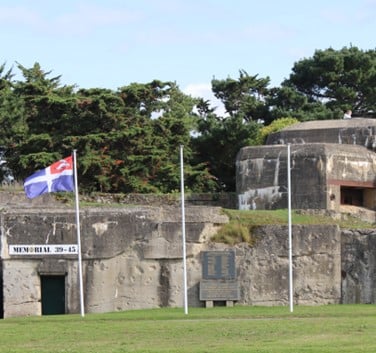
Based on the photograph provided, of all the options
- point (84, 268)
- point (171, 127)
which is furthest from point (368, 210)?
point (171, 127)

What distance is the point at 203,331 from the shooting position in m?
23.6

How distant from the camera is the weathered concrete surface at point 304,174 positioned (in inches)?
1469

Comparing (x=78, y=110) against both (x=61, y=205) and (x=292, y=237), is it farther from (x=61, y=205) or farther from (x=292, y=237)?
(x=292, y=237)

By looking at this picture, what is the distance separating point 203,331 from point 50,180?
9.11 meters

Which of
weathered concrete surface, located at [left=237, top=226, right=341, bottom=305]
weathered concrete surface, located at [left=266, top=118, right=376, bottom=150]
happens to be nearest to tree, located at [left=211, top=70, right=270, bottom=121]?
weathered concrete surface, located at [left=266, top=118, right=376, bottom=150]

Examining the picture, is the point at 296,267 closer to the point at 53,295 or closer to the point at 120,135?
the point at 53,295

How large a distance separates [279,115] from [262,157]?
2000cm

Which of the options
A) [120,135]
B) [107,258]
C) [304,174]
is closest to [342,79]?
[120,135]

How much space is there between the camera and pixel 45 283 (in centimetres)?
3328

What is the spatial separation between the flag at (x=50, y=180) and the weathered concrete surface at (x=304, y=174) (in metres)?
9.32

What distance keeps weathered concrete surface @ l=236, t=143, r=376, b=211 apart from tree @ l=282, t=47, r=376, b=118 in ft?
71.5

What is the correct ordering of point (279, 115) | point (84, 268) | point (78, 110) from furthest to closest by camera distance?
1. point (279, 115)
2. point (78, 110)
3. point (84, 268)

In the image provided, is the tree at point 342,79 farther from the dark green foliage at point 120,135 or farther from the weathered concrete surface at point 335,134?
the weathered concrete surface at point 335,134

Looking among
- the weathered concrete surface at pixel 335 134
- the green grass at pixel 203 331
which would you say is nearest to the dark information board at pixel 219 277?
the green grass at pixel 203 331
